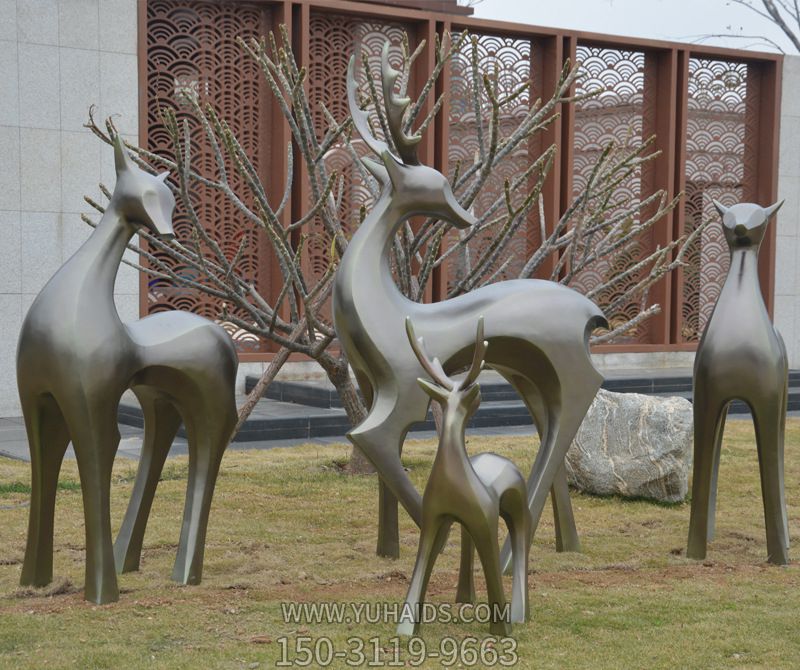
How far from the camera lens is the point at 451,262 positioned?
12680 mm

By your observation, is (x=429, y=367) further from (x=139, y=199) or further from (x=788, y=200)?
(x=788, y=200)

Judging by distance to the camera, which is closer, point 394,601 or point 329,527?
point 394,601

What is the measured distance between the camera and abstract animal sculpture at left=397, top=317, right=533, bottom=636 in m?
3.71

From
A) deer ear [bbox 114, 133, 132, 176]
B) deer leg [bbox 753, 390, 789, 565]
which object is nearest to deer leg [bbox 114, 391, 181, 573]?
deer ear [bbox 114, 133, 132, 176]

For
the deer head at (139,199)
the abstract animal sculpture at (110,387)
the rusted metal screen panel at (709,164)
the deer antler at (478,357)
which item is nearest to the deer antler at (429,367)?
the deer antler at (478,357)

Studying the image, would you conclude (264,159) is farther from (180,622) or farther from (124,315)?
(180,622)

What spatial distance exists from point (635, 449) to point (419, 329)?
8.94 ft

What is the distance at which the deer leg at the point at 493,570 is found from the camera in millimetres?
3705

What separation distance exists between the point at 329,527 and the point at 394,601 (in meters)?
1.56

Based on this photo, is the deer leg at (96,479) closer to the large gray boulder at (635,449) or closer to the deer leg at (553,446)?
the deer leg at (553,446)

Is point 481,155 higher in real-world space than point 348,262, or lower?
higher

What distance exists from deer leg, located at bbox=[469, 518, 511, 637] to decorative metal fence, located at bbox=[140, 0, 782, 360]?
6274 mm

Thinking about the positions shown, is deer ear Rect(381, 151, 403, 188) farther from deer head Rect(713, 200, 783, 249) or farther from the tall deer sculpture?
deer head Rect(713, 200, 783, 249)

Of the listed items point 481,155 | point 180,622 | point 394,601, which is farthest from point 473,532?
point 481,155
